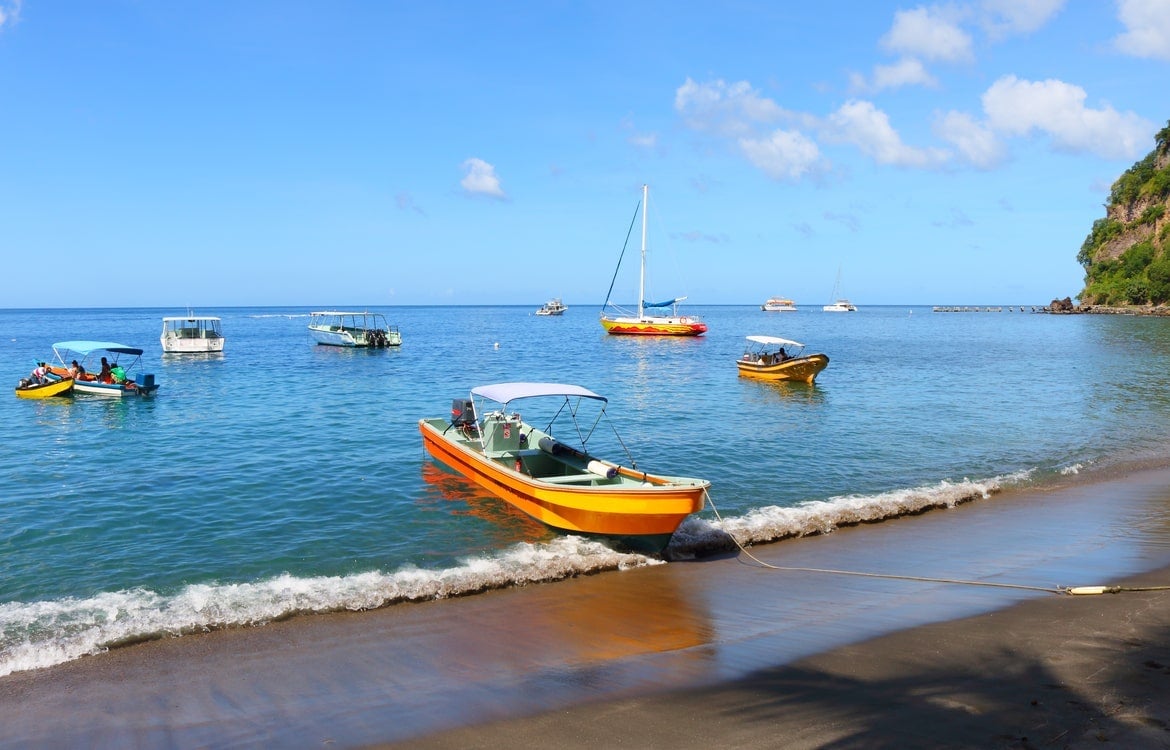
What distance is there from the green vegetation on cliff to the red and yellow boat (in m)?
113

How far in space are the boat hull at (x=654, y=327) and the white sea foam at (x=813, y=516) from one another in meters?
57.8

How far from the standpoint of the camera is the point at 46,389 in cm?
2978

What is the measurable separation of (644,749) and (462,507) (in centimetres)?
923

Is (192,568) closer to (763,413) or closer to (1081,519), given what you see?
(1081,519)

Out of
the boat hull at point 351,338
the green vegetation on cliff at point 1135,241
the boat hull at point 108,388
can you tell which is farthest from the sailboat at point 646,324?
the green vegetation on cliff at point 1135,241

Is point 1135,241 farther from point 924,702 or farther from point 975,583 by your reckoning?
point 924,702

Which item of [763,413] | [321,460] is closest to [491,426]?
[321,460]

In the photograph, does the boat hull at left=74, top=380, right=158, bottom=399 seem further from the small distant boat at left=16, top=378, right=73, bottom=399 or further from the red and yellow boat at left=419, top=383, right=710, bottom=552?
the red and yellow boat at left=419, top=383, right=710, bottom=552

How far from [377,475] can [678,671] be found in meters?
11.2

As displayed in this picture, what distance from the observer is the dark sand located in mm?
6234

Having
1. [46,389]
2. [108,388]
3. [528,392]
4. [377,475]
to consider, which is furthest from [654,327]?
[528,392]

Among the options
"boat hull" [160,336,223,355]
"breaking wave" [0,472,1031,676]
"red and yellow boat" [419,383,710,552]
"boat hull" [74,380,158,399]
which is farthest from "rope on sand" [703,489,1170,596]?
"boat hull" [160,336,223,355]

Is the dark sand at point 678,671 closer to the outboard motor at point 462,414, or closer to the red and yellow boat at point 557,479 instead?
the red and yellow boat at point 557,479

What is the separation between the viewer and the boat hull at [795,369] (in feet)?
114
